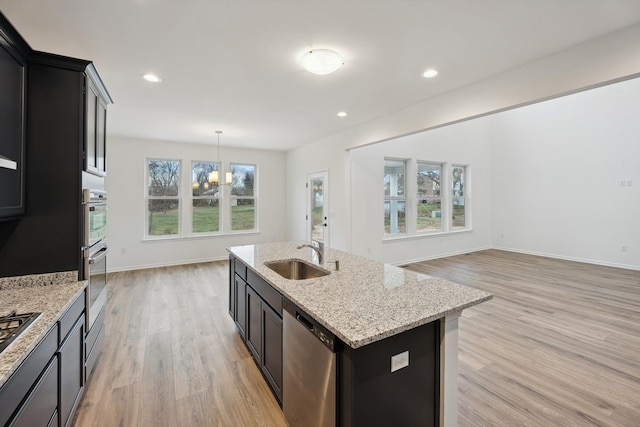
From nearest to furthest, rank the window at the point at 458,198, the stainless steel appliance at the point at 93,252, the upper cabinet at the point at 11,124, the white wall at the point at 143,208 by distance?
the upper cabinet at the point at 11,124 → the stainless steel appliance at the point at 93,252 → the white wall at the point at 143,208 → the window at the point at 458,198

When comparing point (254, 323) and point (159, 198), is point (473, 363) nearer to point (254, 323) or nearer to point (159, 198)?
point (254, 323)

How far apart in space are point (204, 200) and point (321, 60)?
497 cm

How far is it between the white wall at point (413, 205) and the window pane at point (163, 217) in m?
3.96

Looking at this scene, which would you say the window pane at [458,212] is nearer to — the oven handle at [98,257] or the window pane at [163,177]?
the window pane at [163,177]

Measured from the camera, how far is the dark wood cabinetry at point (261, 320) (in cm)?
191

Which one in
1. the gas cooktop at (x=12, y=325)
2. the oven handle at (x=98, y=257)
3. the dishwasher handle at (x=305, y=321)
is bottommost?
the dishwasher handle at (x=305, y=321)

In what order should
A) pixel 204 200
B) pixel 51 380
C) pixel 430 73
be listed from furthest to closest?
pixel 204 200, pixel 430 73, pixel 51 380

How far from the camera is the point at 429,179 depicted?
21.9ft

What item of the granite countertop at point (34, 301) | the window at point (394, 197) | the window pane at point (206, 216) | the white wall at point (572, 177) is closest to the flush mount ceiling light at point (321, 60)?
the granite countertop at point (34, 301)

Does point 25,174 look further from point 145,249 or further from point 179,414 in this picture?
point 145,249

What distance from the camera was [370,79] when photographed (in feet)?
9.88

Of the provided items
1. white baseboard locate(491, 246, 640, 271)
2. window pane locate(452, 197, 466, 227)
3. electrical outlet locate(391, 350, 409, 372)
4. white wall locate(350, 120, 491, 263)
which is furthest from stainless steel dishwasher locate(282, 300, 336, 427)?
white baseboard locate(491, 246, 640, 271)

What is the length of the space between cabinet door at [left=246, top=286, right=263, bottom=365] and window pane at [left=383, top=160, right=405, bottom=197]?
4290 millimetres

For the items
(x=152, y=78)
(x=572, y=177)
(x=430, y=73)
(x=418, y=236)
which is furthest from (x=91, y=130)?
(x=572, y=177)
